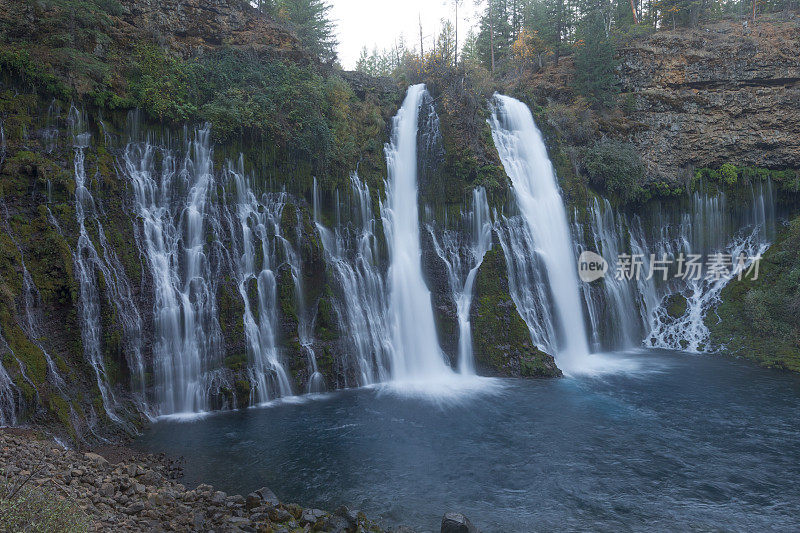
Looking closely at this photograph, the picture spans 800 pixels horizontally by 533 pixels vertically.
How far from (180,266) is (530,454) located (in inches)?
434

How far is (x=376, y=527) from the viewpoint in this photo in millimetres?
7309

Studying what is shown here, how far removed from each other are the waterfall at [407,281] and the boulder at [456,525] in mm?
8583

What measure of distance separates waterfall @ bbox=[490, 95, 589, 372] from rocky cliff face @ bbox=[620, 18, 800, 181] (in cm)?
593

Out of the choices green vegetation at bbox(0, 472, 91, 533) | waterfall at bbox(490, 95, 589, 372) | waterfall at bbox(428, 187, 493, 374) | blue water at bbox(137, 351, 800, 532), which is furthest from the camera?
waterfall at bbox(490, 95, 589, 372)

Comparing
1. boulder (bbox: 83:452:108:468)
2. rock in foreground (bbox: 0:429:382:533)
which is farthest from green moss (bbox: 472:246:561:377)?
boulder (bbox: 83:452:108:468)

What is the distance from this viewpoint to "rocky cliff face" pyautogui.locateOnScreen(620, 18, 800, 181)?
2273cm

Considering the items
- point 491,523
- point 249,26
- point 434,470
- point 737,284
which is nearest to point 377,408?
point 434,470

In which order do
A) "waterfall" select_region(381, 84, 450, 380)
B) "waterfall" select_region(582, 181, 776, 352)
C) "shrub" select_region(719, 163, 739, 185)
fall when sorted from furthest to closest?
"shrub" select_region(719, 163, 739, 185)
"waterfall" select_region(582, 181, 776, 352)
"waterfall" select_region(381, 84, 450, 380)

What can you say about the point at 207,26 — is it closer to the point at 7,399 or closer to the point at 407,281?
the point at 407,281

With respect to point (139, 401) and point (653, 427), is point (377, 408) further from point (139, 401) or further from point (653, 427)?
point (653, 427)

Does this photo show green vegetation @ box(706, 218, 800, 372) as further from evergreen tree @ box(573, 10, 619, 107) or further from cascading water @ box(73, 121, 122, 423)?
cascading water @ box(73, 121, 122, 423)

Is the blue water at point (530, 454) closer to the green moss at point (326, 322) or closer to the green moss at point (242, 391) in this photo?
the green moss at point (242, 391)

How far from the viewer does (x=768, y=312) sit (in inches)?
752

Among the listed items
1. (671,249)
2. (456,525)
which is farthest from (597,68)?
(456,525)
